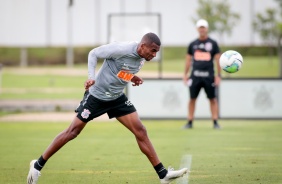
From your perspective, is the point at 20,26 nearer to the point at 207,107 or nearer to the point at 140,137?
the point at 207,107

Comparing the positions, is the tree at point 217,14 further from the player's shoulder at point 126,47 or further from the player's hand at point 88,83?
the player's hand at point 88,83

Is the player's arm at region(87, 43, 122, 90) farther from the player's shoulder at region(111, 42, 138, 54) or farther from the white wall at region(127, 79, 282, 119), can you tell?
the white wall at region(127, 79, 282, 119)

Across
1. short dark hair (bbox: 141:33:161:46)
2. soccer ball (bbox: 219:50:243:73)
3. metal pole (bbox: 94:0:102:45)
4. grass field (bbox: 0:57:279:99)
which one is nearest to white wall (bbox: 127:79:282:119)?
soccer ball (bbox: 219:50:243:73)

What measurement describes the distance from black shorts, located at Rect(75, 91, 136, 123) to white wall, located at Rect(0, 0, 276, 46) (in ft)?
111

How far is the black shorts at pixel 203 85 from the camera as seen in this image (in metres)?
19.9

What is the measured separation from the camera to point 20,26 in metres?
48.4

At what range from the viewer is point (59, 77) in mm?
52625

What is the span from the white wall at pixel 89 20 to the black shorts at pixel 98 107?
33.7 metres

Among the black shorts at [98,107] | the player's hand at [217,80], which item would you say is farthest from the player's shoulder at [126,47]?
the player's hand at [217,80]

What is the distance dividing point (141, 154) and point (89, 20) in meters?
→ 34.0

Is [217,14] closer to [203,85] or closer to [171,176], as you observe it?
[203,85]

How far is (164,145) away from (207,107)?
756 centimetres

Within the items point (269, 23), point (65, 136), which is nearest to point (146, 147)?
point (65, 136)

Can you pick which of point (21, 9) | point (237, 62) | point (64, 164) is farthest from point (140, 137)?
point (21, 9)
